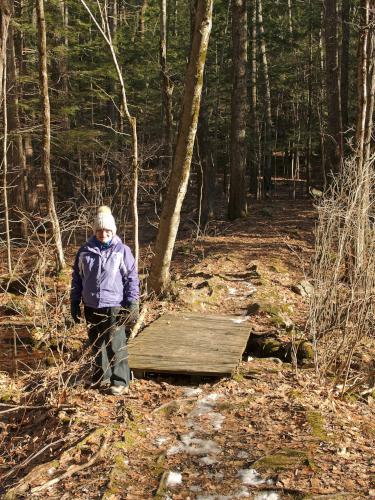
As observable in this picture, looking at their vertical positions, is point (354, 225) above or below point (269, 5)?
below

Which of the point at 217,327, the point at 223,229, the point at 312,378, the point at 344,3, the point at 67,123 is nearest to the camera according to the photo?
the point at 312,378

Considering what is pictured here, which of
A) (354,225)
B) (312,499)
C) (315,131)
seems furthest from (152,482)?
(315,131)

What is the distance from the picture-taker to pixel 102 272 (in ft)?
20.0

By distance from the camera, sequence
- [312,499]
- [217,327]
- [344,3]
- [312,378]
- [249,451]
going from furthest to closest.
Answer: [344,3] → [217,327] → [312,378] → [249,451] → [312,499]

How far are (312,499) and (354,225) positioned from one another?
4.55 meters

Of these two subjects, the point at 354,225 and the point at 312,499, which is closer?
the point at 312,499

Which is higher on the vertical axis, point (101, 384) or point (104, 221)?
point (104, 221)

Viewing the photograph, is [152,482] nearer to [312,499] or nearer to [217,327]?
[312,499]

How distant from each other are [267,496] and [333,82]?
51.4ft

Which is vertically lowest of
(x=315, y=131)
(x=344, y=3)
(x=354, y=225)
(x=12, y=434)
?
(x=12, y=434)

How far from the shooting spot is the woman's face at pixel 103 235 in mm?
6027

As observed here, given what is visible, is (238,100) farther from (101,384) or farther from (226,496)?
(226,496)

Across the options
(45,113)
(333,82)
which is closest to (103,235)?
(45,113)

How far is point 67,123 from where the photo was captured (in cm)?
2062
